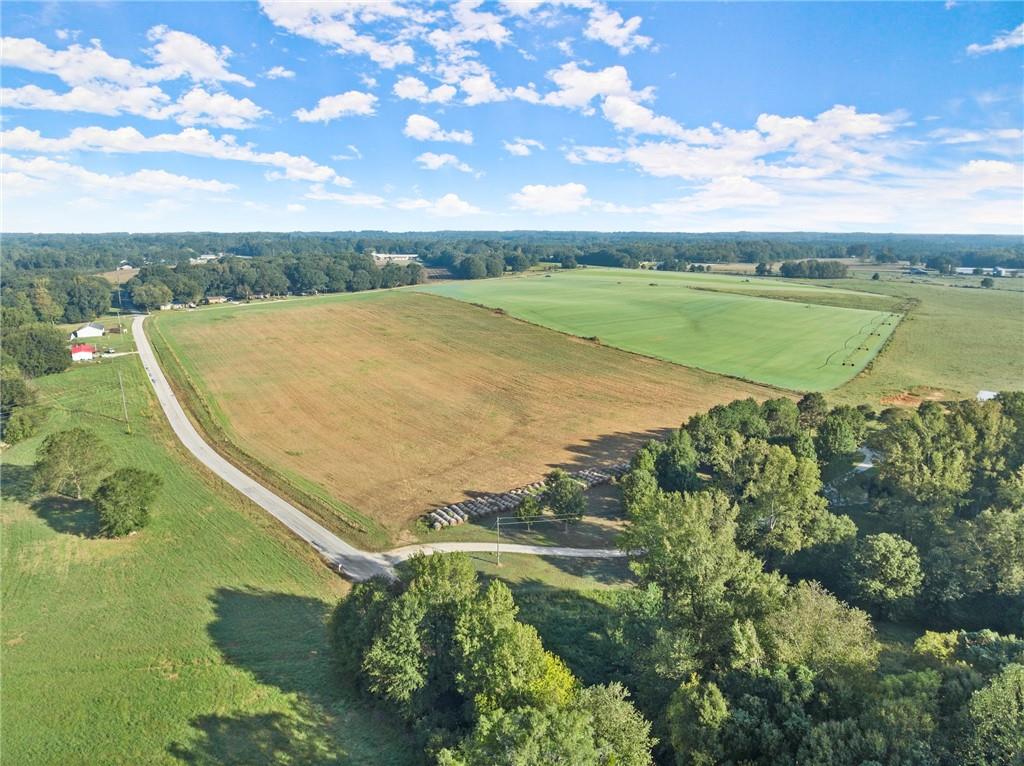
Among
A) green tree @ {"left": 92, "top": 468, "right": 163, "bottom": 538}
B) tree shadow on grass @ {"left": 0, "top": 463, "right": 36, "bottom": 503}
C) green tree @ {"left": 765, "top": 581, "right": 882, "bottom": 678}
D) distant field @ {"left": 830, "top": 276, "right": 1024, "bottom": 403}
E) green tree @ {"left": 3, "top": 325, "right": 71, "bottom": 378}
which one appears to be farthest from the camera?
green tree @ {"left": 3, "top": 325, "right": 71, "bottom": 378}

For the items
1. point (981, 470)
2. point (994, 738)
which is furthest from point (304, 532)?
point (981, 470)

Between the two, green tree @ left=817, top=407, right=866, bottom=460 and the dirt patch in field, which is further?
the dirt patch in field

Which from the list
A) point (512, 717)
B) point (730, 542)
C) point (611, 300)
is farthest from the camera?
point (611, 300)

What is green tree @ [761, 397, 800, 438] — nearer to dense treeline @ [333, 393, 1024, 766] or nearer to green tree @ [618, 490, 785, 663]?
dense treeline @ [333, 393, 1024, 766]

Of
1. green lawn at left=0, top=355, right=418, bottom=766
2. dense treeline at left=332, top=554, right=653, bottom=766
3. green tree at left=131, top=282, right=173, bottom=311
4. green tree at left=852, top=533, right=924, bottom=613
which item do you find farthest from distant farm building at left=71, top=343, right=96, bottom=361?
green tree at left=852, top=533, right=924, bottom=613

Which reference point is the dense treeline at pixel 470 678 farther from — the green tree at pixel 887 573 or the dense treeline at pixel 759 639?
the green tree at pixel 887 573

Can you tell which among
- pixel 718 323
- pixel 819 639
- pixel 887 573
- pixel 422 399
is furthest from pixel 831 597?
pixel 718 323

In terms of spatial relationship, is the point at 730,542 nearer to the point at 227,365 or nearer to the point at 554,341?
the point at 554,341
